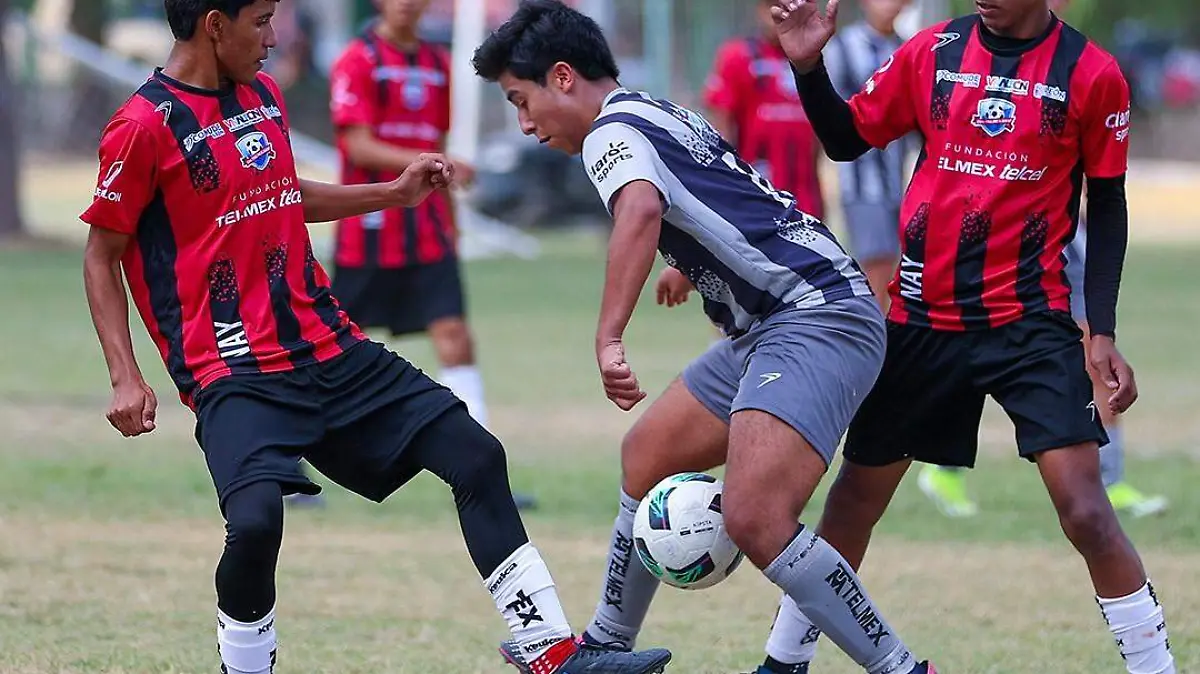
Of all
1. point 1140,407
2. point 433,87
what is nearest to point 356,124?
point 433,87

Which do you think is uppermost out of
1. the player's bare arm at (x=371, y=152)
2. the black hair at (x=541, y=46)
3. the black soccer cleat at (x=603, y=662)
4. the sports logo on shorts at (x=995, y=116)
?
the black hair at (x=541, y=46)

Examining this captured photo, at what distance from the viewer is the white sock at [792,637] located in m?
5.43

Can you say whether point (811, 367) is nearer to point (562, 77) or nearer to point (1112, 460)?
point (562, 77)

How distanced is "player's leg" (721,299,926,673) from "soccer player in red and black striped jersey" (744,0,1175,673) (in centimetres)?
40

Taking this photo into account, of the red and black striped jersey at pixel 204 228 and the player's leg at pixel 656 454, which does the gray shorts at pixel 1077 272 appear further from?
the red and black striped jersey at pixel 204 228

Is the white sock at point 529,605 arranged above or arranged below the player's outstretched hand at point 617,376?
below

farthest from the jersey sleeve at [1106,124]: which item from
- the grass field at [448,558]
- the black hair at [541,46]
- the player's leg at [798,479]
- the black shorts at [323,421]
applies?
the black shorts at [323,421]

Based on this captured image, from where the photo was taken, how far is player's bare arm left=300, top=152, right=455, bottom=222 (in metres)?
5.45

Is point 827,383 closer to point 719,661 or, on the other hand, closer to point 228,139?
point 719,661

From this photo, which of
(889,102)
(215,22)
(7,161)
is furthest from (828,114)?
(7,161)

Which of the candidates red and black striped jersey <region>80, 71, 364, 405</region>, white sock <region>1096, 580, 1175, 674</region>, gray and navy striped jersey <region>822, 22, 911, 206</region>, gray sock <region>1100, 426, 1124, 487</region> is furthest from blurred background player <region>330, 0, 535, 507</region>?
white sock <region>1096, 580, 1175, 674</region>

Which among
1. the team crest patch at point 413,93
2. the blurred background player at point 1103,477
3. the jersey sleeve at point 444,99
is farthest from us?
the jersey sleeve at point 444,99

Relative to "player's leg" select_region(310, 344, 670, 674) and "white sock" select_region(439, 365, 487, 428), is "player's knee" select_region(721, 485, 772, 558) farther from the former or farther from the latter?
"white sock" select_region(439, 365, 487, 428)

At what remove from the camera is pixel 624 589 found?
5570mm
